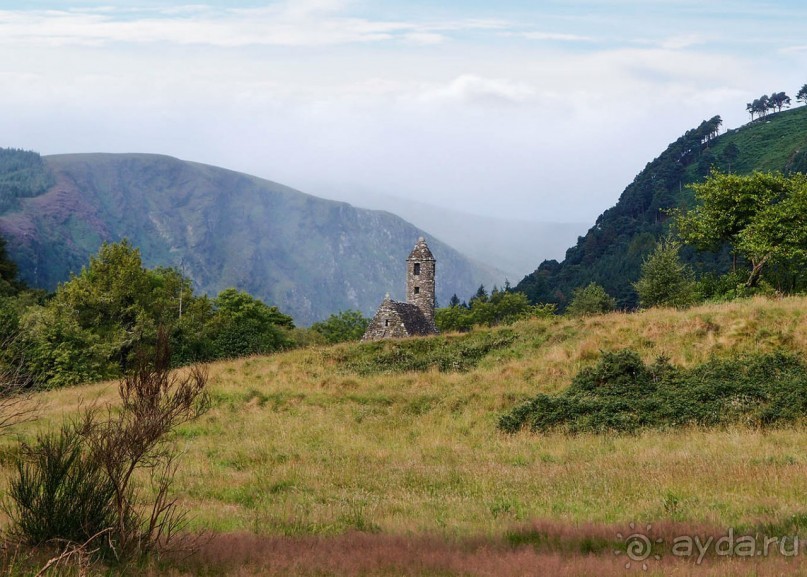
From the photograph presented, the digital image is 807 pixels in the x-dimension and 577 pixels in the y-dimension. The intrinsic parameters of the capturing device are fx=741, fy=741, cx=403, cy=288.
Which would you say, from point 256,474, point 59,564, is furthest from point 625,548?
point 256,474

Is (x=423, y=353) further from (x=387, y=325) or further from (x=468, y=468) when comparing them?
(x=468, y=468)

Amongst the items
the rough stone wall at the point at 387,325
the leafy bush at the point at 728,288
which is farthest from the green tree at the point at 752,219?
the rough stone wall at the point at 387,325

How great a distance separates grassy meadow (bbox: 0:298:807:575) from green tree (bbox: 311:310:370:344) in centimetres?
7331

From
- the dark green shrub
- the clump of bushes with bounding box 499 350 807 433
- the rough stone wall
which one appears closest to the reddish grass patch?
the dark green shrub

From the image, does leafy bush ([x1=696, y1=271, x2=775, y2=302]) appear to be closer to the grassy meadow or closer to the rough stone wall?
the grassy meadow

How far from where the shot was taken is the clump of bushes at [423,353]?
33.9 meters

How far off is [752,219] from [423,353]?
839 inches

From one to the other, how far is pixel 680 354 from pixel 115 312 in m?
44.9

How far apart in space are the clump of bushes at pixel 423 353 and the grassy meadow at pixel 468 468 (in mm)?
243

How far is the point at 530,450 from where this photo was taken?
18.4 metres

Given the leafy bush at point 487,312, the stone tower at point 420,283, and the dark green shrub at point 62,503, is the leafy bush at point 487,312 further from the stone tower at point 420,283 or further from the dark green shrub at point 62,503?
the dark green shrub at point 62,503

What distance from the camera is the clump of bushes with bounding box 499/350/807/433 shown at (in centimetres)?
1975

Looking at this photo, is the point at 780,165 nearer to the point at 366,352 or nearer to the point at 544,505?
the point at 366,352

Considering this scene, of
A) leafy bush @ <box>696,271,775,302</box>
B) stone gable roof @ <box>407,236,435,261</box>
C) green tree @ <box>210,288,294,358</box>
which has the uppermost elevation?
stone gable roof @ <box>407,236,435,261</box>
